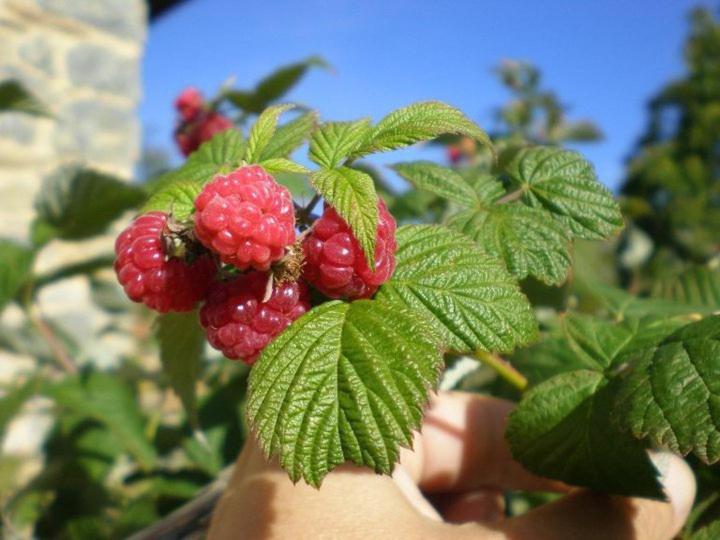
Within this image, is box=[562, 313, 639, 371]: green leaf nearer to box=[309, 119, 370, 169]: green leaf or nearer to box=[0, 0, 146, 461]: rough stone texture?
box=[309, 119, 370, 169]: green leaf

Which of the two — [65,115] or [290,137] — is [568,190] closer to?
[290,137]

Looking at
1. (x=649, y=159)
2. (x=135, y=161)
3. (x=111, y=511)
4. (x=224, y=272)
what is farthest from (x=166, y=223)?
(x=649, y=159)

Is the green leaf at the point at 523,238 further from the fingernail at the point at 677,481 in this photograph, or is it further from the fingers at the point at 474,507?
the fingers at the point at 474,507

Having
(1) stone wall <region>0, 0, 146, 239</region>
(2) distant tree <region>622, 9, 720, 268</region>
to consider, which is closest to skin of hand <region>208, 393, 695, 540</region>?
(1) stone wall <region>0, 0, 146, 239</region>

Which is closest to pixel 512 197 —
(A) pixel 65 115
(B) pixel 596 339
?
(B) pixel 596 339

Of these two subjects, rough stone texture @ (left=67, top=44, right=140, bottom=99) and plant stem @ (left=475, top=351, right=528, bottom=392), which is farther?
rough stone texture @ (left=67, top=44, right=140, bottom=99)

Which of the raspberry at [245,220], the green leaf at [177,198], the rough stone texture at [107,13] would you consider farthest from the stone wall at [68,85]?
the raspberry at [245,220]

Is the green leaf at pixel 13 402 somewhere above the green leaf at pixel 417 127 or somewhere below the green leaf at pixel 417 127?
below

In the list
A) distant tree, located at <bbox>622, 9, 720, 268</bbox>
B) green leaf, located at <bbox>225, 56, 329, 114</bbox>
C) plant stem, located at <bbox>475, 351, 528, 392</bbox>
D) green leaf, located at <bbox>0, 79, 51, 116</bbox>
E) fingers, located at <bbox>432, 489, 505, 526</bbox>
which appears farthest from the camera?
distant tree, located at <bbox>622, 9, 720, 268</bbox>
